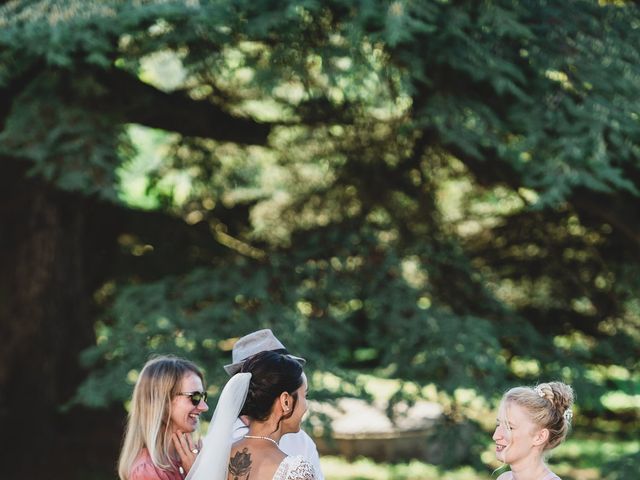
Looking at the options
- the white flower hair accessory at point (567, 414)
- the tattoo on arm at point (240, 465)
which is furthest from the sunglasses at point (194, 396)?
the white flower hair accessory at point (567, 414)

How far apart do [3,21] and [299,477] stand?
13.9 feet

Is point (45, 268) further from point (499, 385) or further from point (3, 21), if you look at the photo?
point (499, 385)

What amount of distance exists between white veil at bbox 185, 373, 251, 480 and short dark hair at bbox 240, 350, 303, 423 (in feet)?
0.12

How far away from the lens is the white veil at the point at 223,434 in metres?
3.63

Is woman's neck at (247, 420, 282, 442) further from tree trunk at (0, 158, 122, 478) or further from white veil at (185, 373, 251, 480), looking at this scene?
tree trunk at (0, 158, 122, 478)

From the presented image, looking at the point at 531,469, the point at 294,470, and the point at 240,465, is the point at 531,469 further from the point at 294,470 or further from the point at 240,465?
the point at 240,465

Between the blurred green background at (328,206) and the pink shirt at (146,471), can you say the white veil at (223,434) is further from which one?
the blurred green background at (328,206)

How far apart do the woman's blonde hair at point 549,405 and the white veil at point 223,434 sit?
1.10 meters

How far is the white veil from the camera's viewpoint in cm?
363

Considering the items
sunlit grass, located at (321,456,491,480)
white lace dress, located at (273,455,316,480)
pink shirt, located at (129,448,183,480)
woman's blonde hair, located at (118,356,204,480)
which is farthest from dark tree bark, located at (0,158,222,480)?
white lace dress, located at (273,455,316,480)

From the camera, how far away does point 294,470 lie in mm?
3494

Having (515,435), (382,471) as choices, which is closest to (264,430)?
(515,435)

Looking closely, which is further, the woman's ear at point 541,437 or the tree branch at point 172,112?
the tree branch at point 172,112

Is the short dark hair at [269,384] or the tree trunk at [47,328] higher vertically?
the short dark hair at [269,384]
